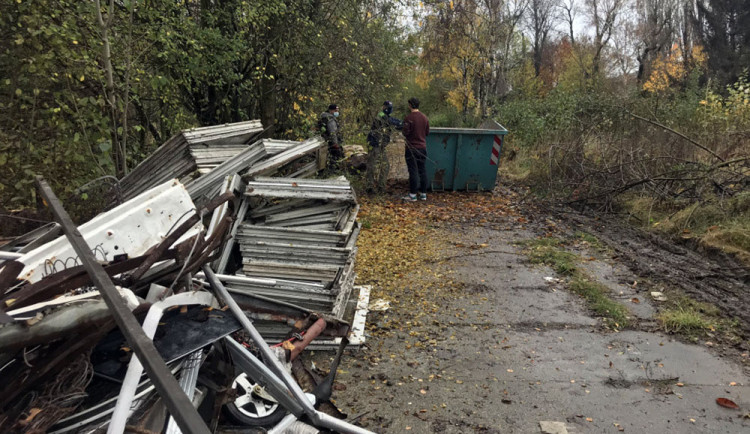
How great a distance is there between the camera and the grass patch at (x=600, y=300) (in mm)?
4262

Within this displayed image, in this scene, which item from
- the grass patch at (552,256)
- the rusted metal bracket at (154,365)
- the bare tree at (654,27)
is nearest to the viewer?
the rusted metal bracket at (154,365)

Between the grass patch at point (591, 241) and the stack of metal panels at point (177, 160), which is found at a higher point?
the stack of metal panels at point (177, 160)

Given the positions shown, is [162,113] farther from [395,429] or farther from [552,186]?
[552,186]

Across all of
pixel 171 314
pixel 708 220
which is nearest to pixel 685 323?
pixel 708 220

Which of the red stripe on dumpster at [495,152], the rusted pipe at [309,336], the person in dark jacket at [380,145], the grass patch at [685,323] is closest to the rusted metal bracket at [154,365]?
the rusted pipe at [309,336]

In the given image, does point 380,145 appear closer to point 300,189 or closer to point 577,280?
point 577,280

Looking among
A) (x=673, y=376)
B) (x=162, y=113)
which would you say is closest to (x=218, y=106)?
(x=162, y=113)

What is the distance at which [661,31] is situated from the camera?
→ 104 feet

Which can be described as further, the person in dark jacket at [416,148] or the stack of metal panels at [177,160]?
the person in dark jacket at [416,148]

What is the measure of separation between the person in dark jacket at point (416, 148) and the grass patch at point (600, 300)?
4.28 m

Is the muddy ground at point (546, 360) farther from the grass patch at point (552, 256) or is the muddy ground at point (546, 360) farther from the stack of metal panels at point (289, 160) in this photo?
the stack of metal panels at point (289, 160)

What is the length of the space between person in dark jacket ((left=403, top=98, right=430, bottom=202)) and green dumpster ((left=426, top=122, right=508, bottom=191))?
319 mm

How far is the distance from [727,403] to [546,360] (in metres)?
1.18

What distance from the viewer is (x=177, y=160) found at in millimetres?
4109
